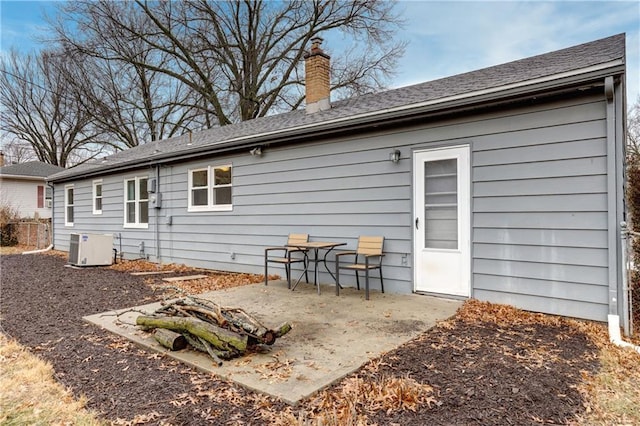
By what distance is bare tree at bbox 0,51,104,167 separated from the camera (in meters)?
21.9

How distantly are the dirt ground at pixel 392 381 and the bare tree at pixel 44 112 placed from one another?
21.5 metres

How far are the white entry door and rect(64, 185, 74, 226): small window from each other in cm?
1284

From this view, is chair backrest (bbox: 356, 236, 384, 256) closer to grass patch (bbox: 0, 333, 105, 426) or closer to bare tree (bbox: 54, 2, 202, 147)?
grass patch (bbox: 0, 333, 105, 426)

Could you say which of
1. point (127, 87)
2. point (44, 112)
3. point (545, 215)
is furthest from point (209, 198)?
point (44, 112)

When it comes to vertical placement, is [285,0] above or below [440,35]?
above

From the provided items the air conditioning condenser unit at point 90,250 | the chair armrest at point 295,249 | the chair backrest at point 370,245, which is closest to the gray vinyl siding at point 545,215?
the chair backrest at point 370,245

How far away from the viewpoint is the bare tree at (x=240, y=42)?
16.3m

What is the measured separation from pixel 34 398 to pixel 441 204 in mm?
4668

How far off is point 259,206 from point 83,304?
333 cm

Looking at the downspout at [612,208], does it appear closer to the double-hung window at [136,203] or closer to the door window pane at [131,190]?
the double-hung window at [136,203]

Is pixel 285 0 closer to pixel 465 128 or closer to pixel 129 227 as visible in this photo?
pixel 129 227

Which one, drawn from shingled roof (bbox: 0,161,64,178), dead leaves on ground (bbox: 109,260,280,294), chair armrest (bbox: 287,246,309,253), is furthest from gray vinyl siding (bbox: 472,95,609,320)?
shingled roof (bbox: 0,161,64,178)

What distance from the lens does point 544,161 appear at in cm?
441

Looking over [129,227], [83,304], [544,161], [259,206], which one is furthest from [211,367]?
[129,227]
